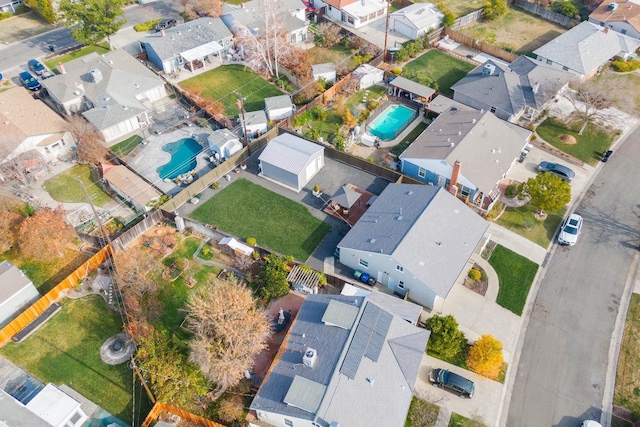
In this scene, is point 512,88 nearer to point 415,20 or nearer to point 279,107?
point 415,20

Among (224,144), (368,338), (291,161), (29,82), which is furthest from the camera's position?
(29,82)

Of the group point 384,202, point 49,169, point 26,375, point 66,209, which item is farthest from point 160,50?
point 26,375

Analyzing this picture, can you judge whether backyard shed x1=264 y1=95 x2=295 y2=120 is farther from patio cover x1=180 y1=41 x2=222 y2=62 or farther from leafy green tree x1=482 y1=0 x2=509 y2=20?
leafy green tree x1=482 y1=0 x2=509 y2=20

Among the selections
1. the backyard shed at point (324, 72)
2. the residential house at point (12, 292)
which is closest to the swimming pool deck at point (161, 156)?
the residential house at point (12, 292)

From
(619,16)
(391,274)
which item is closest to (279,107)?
(391,274)

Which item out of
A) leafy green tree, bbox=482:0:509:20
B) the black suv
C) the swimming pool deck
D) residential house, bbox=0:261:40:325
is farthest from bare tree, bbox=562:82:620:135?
residential house, bbox=0:261:40:325

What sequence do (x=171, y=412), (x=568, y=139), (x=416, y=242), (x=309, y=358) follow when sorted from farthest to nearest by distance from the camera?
1. (x=568, y=139)
2. (x=416, y=242)
3. (x=171, y=412)
4. (x=309, y=358)

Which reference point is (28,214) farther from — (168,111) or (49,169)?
(168,111)
